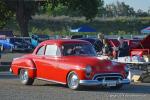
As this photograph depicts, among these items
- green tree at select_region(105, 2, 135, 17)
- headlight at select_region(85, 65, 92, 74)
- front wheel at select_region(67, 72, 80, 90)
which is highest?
headlight at select_region(85, 65, 92, 74)

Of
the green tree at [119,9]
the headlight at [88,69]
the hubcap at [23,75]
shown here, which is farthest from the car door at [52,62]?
the green tree at [119,9]

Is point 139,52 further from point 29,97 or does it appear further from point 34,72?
point 29,97

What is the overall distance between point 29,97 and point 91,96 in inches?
67.9

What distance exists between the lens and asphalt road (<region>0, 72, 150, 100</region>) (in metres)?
14.6

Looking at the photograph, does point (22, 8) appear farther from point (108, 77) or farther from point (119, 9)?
point (119, 9)

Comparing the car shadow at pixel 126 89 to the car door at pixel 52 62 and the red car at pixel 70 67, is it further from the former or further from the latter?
the car door at pixel 52 62

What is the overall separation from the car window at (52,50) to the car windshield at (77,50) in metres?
0.22

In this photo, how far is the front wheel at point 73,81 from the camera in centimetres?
1631

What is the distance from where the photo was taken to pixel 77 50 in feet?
57.1

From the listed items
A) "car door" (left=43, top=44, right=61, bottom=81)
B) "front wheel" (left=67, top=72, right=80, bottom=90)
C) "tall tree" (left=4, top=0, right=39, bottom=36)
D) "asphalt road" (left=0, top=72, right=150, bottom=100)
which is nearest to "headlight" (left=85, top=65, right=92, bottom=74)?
"front wheel" (left=67, top=72, right=80, bottom=90)

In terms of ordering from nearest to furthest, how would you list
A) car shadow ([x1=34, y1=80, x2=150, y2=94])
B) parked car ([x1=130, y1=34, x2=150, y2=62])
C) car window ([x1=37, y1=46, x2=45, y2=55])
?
car shadow ([x1=34, y1=80, x2=150, y2=94]) < car window ([x1=37, y1=46, x2=45, y2=55]) < parked car ([x1=130, y1=34, x2=150, y2=62])

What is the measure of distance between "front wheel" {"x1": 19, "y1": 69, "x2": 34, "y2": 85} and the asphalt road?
0.17 metres

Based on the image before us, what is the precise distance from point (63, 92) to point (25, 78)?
2937 millimetres

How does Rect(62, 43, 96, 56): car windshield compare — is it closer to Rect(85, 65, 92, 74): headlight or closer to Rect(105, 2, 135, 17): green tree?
Rect(85, 65, 92, 74): headlight
